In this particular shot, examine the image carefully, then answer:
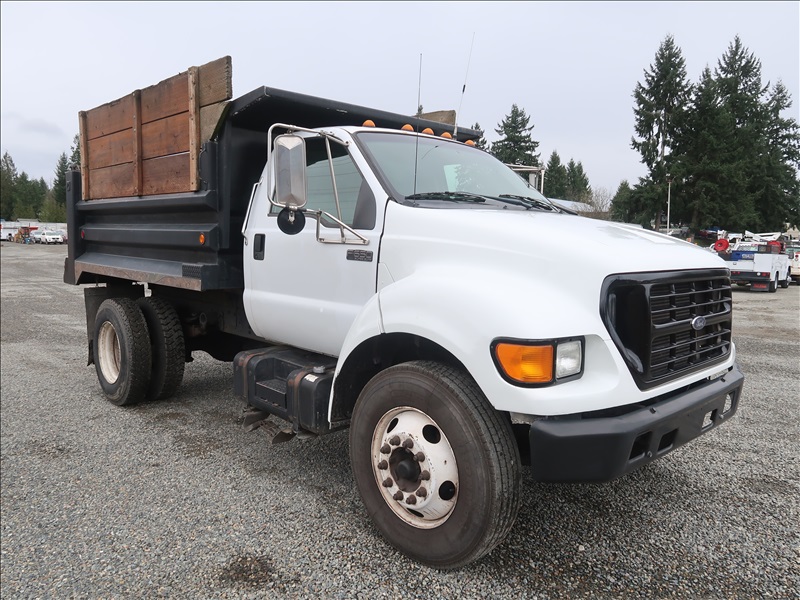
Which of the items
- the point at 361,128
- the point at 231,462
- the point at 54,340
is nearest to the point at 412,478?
the point at 231,462

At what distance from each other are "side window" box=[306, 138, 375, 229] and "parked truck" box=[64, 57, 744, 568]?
1 centimetres

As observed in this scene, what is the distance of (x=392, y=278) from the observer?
10.1 feet

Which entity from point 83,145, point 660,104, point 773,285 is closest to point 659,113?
point 660,104

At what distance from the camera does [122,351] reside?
523 cm

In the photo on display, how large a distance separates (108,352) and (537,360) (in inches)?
191

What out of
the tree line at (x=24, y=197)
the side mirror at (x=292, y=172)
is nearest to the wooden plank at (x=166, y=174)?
the side mirror at (x=292, y=172)

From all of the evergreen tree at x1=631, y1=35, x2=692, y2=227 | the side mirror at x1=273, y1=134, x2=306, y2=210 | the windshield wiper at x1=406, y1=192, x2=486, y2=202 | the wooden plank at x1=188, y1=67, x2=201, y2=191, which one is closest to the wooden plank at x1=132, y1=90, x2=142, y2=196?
the wooden plank at x1=188, y1=67, x2=201, y2=191

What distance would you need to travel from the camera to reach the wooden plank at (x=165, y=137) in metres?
4.33

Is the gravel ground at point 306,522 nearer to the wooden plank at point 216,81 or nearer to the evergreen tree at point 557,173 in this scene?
the wooden plank at point 216,81

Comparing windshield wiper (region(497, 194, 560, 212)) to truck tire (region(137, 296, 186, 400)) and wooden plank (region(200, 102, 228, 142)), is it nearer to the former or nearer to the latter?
wooden plank (region(200, 102, 228, 142))

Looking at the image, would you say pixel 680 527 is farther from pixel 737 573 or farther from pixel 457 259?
pixel 457 259

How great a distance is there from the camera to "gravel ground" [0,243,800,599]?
2695 mm

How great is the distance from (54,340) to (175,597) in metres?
7.85

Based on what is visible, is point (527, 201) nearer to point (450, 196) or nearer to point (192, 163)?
point (450, 196)
